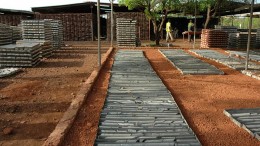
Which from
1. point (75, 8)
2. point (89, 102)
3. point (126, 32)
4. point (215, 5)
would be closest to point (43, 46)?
point (126, 32)

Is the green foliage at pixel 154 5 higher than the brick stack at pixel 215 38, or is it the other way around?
the green foliage at pixel 154 5

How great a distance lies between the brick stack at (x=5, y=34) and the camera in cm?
1241

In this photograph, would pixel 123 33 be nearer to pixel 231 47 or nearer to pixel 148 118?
pixel 231 47

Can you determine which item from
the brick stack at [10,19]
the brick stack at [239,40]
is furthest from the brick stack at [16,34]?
the brick stack at [239,40]

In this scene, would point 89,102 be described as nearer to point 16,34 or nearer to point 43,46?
point 43,46

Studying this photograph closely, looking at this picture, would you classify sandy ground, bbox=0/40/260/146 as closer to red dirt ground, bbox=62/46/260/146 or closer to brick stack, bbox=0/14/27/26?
red dirt ground, bbox=62/46/260/146

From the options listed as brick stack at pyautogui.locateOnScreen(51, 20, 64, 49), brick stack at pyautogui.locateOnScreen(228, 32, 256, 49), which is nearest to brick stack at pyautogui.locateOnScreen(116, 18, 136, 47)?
brick stack at pyautogui.locateOnScreen(51, 20, 64, 49)

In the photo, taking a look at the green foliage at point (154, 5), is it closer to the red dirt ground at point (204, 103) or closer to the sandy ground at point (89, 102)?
the sandy ground at point (89, 102)

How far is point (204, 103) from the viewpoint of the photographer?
5.80 m

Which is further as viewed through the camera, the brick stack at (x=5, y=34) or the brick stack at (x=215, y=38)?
the brick stack at (x=215, y=38)

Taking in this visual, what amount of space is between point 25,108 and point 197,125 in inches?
134

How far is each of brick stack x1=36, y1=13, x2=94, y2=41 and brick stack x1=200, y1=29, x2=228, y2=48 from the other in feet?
31.7

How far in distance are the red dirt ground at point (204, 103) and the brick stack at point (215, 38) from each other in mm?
7934

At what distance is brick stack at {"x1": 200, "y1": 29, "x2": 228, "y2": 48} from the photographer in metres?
17.2
